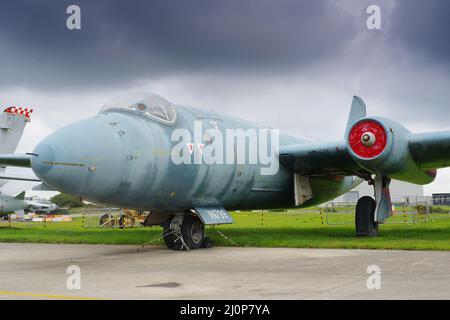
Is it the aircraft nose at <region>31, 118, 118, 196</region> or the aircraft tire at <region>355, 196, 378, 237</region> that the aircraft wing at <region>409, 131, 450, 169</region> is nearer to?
the aircraft tire at <region>355, 196, 378, 237</region>

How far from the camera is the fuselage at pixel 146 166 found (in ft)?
34.3

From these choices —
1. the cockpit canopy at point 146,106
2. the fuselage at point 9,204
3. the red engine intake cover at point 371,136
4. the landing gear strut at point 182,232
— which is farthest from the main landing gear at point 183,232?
the fuselage at point 9,204

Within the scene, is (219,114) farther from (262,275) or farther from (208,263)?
(262,275)

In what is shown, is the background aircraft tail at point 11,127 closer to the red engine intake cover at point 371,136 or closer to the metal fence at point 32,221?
the metal fence at point 32,221

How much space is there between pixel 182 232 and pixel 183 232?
0.03m

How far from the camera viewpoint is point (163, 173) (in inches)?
491

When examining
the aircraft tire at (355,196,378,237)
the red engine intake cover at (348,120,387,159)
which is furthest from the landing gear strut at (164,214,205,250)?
the aircraft tire at (355,196,378,237)

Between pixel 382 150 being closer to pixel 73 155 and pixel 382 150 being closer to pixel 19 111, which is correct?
pixel 73 155

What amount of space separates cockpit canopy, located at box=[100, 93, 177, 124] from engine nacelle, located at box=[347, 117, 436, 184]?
506 cm

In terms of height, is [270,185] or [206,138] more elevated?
[206,138]

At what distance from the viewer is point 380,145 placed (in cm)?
1483

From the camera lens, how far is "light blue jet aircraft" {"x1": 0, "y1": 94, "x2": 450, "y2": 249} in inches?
426
